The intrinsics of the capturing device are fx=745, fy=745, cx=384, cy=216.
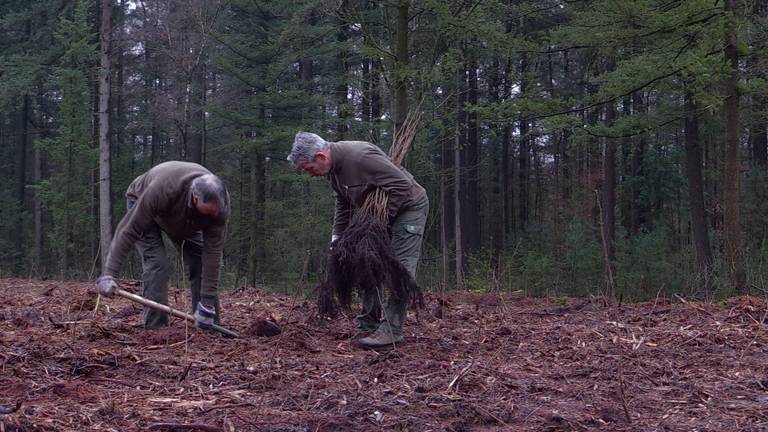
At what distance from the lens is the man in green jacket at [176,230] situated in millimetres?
4824

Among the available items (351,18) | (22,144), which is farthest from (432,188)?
(22,144)

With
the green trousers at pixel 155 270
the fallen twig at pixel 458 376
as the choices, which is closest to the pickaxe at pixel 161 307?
the green trousers at pixel 155 270

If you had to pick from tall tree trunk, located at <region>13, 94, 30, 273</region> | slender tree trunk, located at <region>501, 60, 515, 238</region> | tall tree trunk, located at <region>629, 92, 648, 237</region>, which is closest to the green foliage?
tall tree trunk, located at <region>13, 94, 30, 273</region>

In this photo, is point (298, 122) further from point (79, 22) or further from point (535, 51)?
point (535, 51)

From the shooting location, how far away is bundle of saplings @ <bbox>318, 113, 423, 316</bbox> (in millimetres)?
5027

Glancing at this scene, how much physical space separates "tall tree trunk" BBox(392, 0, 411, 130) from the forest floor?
6036 mm

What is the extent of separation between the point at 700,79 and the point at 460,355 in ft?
24.7

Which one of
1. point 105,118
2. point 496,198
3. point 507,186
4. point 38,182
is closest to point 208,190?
point 105,118

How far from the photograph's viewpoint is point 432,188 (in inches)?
899

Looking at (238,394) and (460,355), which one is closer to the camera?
(238,394)

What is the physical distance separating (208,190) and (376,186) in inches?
45.4

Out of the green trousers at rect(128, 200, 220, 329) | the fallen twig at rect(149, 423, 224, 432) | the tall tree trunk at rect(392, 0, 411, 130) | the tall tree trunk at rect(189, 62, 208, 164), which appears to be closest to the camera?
the fallen twig at rect(149, 423, 224, 432)

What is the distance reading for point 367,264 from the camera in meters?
4.98

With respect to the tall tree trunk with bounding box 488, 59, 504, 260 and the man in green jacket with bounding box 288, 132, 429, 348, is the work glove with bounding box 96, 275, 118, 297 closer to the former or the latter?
the man in green jacket with bounding box 288, 132, 429, 348
